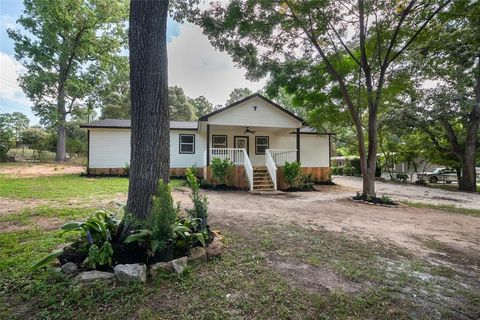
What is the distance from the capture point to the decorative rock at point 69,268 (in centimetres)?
240

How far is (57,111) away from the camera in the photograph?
20125 mm

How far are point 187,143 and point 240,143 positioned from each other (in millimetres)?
3339

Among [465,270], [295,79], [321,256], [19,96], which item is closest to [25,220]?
[321,256]

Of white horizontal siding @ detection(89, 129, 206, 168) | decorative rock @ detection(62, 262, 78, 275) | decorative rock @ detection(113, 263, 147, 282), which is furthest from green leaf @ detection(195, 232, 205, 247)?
white horizontal siding @ detection(89, 129, 206, 168)

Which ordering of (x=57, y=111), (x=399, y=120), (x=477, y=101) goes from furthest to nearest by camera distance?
(x=57, y=111) < (x=399, y=120) < (x=477, y=101)

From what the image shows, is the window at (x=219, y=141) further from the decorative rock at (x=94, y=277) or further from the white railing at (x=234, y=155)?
the decorative rock at (x=94, y=277)

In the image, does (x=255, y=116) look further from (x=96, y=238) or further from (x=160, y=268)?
(x=160, y=268)

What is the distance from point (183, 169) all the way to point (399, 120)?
13676 mm

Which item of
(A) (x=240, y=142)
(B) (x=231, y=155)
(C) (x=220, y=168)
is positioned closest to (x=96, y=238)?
(C) (x=220, y=168)

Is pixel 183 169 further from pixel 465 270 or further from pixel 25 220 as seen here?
pixel 465 270

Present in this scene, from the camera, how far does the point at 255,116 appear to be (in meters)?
11.9

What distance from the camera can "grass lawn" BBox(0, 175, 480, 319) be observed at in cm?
196

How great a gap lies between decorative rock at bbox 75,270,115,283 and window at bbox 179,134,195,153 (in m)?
12.2

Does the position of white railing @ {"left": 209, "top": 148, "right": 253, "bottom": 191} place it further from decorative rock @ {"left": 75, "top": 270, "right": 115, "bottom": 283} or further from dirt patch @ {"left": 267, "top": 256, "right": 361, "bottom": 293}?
decorative rock @ {"left": 75, "top": 270, "right": 115, "bottom": 283}
